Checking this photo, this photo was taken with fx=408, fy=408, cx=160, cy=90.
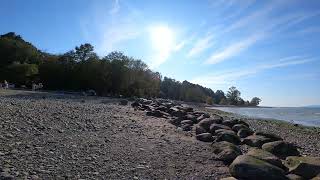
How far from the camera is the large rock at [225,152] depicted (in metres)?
13.7

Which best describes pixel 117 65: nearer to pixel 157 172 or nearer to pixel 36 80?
pixel 36 80

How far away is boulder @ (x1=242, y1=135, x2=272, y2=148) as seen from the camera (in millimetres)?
17188

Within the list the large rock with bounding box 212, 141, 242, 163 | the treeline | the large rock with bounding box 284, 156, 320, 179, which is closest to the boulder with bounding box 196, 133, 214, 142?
the large rock with bounding box 212, 141, 242, 163

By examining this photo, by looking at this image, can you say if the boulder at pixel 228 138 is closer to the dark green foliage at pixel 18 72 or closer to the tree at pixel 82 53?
the dark green foliage at pixel 18 72

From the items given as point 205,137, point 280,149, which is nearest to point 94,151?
point 205,137

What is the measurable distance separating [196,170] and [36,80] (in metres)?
76.3

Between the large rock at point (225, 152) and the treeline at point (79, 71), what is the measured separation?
6155cm

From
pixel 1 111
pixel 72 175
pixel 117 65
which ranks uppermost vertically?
pixel 117 65

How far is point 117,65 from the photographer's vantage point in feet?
253

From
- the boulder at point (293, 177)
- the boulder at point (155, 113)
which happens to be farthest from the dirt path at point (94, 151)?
the boulder at point (155, 113)

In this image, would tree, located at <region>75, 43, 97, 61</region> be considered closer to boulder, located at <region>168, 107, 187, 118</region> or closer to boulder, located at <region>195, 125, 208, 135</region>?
boulder, located at <region>168, 107, 187, 118</region>

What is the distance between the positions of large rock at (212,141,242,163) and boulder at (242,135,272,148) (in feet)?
7.72

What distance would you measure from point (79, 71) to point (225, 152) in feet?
226

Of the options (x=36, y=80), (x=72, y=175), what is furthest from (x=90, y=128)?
(x=36, y=80)
